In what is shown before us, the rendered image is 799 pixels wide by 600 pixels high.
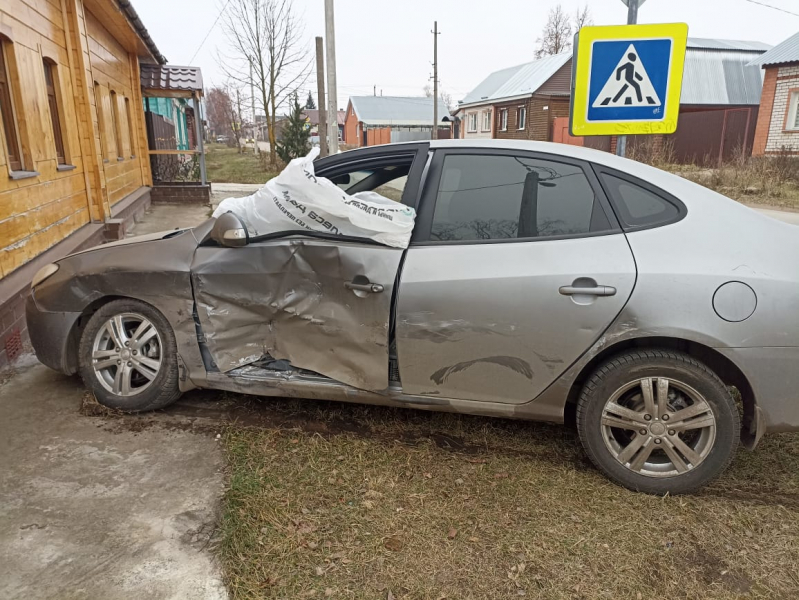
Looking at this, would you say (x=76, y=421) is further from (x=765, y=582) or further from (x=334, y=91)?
(x=334, y=91)

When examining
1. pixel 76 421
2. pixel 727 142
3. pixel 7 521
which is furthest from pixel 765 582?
pixel 727 142

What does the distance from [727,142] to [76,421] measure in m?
30.5

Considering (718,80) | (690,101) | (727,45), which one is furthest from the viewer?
(727,45)

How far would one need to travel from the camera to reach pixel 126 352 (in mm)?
3654

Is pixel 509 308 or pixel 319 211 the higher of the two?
pixel 319 211

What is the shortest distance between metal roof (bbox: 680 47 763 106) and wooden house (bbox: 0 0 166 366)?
3341 cm

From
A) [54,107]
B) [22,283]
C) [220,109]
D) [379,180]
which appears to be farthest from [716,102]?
[220,109]

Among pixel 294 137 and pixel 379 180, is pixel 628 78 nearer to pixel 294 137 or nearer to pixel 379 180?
pixel 379 180

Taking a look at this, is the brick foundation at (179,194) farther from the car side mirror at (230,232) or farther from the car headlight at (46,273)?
the car side mirror at (230,232)

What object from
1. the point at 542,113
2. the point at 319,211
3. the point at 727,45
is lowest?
the point at 319,211

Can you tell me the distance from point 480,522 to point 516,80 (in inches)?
1653

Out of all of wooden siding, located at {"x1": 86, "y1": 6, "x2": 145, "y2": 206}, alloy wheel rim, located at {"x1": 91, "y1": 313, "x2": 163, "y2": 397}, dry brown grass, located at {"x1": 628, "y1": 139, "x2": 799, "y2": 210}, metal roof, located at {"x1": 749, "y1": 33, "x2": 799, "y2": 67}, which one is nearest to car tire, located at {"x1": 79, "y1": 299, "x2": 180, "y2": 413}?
alloy wheel rim, located at {"x1": 91, "y1": 313, "x2": 163, "y2": 397}

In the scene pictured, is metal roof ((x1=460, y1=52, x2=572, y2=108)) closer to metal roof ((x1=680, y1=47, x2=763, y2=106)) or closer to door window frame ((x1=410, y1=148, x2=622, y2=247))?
metal roof ((x1=680, y1=47, x2=763, y2=106))

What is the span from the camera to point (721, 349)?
271 centimetres
